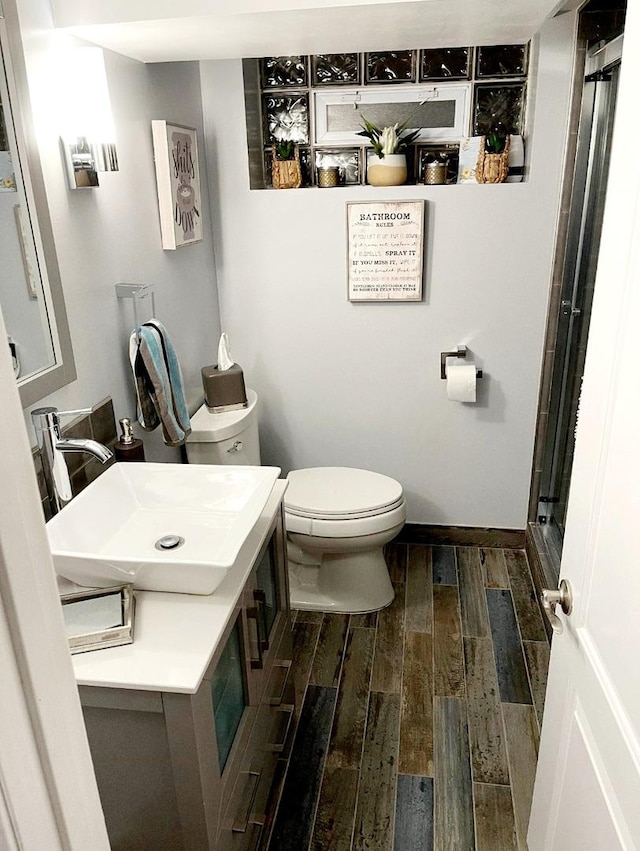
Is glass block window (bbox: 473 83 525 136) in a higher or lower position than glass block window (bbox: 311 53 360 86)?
lower

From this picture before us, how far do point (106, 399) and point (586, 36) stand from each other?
6.25 feet

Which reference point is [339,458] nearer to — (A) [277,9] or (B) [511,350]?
(B) [511,350]

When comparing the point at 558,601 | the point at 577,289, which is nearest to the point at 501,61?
the point at 577,289

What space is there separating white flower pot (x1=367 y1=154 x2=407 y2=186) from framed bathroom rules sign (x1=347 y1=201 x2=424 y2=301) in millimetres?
76

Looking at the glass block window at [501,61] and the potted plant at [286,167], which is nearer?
the glass block window at [501,61]

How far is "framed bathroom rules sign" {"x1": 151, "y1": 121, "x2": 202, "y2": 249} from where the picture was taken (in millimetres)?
2135

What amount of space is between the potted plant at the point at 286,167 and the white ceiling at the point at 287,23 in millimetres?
572

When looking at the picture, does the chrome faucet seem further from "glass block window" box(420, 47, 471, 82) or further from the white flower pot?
"glass block window" box(420, 47, 471, 82)

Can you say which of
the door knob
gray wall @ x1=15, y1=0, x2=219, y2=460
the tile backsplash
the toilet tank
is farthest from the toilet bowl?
the door knob

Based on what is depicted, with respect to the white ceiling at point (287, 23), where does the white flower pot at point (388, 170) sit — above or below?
below

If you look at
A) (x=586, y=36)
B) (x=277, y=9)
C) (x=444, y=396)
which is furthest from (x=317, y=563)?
(x=586, y=36)

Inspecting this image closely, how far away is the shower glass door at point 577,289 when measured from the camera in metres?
2.10

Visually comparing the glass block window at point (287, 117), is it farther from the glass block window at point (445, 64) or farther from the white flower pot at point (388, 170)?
the glass block window at point (445, 64)

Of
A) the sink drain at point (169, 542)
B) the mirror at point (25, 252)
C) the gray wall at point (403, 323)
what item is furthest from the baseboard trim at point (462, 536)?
the mirror at point (25, 252)
